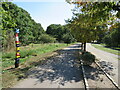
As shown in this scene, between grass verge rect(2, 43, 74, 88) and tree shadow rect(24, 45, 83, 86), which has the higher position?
grass verge rect(2, 43, 74, 88)

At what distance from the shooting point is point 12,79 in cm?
416

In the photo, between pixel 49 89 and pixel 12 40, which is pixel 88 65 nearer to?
pixel 49 89

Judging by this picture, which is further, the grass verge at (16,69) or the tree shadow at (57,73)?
the tree shadow at (57,73)

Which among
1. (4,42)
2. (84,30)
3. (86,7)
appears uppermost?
(86,7)

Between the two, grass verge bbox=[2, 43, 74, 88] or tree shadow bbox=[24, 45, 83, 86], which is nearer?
grass verge bbox=[2, 43, 74, 88]

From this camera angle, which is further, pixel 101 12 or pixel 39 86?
pixel 101 12

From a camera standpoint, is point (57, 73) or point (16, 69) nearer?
point (57, 73)

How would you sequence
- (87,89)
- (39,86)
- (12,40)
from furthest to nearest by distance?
(12,40) → (39,86) → (87,89)

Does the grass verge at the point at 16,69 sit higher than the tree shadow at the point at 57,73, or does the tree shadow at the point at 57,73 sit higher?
the grass verge at the point at 16,69

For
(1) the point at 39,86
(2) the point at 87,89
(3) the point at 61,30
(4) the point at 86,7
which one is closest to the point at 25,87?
(1) the point at 39,86

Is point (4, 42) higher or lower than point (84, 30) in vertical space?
lower

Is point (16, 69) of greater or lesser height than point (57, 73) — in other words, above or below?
above

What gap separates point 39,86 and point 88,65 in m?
4.89

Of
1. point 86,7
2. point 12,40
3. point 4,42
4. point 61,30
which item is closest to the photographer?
point 86,7
